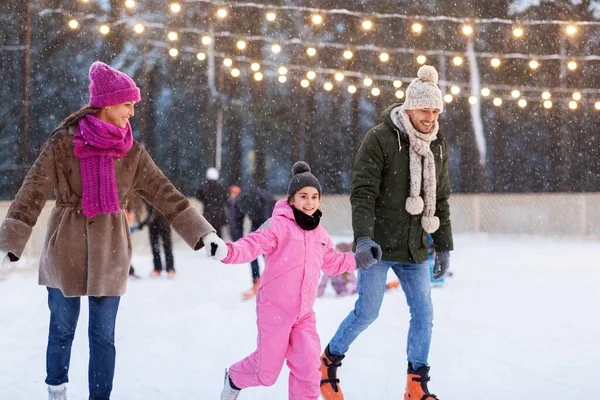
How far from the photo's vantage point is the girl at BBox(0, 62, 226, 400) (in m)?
3.03

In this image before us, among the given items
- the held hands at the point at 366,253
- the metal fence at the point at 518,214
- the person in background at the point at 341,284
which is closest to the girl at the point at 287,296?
the held hands at the point at 366,253

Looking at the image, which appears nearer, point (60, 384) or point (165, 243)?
point (60, 384)

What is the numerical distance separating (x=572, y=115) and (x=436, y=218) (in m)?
18.2

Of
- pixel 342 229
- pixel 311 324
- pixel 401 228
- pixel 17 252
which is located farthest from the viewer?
pixel 342 229

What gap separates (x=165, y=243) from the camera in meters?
10.4

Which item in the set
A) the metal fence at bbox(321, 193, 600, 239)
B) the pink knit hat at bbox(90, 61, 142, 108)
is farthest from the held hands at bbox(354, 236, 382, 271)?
the metal fence at bbox(321, 193, 600, 239)

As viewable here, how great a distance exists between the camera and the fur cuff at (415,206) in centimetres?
358

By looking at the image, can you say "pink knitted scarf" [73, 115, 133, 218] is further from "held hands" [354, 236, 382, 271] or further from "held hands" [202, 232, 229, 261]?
"held hands" [354, 236, 382, 271]

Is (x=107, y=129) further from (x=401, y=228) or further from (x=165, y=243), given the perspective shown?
(x=165, y=243)

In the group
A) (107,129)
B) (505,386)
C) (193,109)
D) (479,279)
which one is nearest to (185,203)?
(107,129)

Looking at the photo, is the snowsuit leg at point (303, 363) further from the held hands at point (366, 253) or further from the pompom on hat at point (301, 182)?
the pompom on hat at point (301, 182)

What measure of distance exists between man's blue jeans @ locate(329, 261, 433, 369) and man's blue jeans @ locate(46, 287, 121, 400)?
45.9 inches

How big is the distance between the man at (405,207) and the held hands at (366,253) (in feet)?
Answer: 0.45

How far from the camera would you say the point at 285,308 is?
3145 mm
